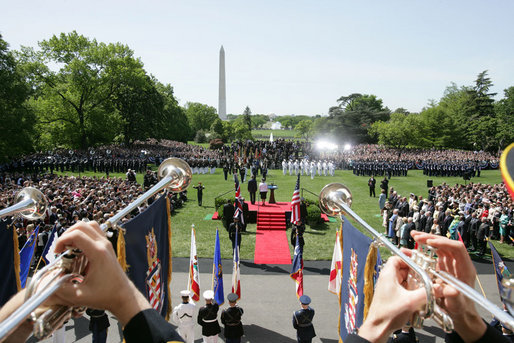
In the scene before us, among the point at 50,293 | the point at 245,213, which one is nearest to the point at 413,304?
the point at 50,293

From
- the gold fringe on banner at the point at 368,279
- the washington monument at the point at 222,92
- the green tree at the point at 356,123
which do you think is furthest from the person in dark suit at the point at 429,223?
the washington monument at the point at 222,92

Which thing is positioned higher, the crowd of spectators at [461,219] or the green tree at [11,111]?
the green tree at [11,111]

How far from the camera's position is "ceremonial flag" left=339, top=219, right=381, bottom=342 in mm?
4168

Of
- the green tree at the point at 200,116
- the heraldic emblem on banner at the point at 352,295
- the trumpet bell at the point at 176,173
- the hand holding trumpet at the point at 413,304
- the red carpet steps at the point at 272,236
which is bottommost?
the red carpet steps at the point at 272,236

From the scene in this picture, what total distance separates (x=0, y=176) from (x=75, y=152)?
1548 centimetres

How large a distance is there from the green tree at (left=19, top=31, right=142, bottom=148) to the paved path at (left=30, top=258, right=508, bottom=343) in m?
34.2

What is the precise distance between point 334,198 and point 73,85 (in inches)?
1718

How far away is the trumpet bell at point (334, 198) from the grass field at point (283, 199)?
10.0m

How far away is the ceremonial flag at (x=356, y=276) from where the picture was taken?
4.17 meters

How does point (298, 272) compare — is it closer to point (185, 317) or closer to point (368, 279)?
point (185, 317)

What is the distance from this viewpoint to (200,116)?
107000 mm

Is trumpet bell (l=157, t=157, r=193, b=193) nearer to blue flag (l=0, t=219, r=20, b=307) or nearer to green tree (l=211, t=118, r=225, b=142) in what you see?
blue flag (l=0, t=219, r=20, b=307)

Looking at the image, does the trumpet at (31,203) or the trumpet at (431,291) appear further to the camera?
the trumpet at (31,203)

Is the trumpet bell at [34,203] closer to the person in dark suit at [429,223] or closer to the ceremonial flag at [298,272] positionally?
the ceremonial flag at [298,272]
